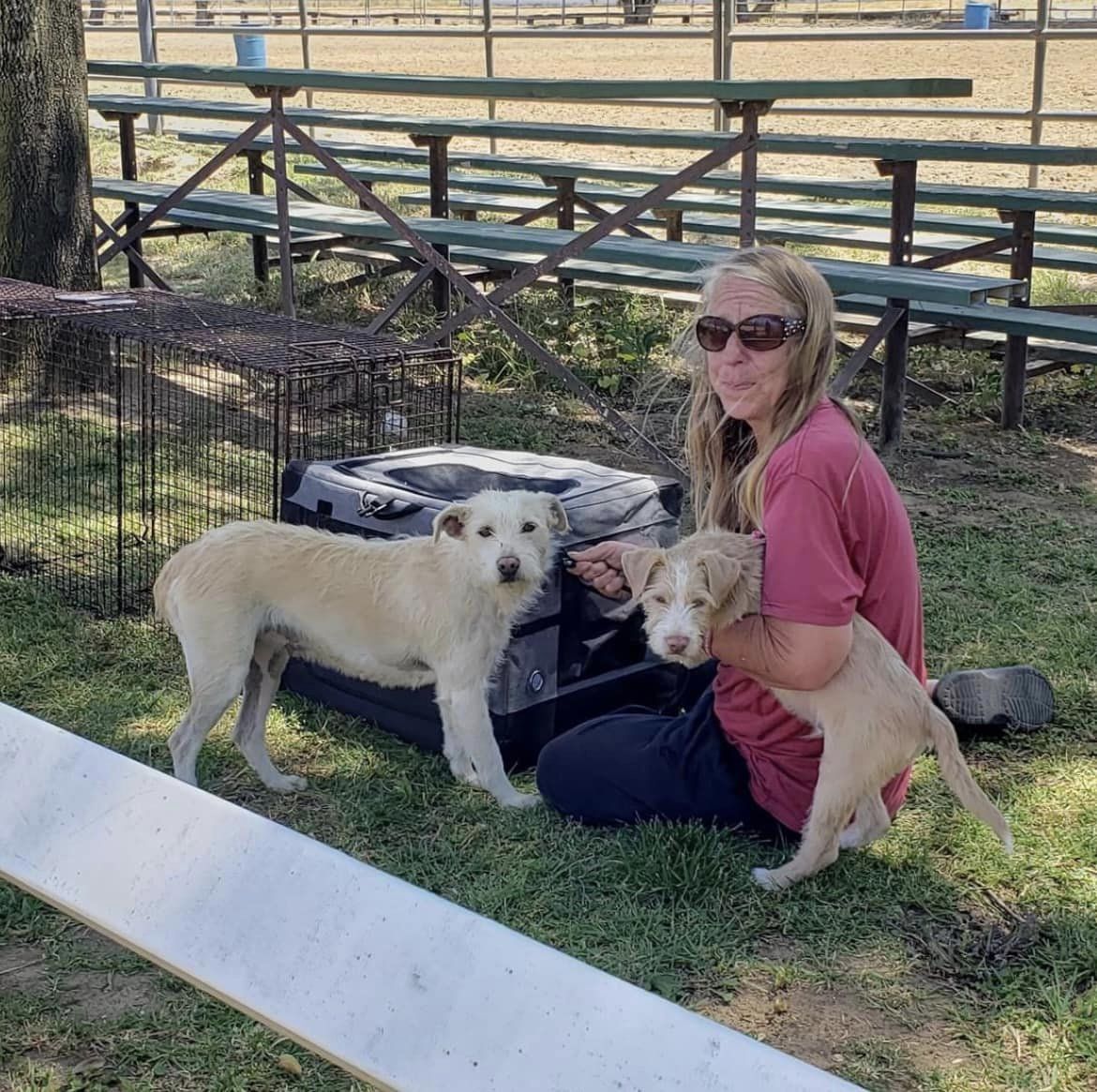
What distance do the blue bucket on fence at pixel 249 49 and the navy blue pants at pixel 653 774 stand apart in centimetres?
1373

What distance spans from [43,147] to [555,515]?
5.18 m

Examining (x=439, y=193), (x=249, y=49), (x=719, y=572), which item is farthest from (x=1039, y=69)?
(x=719, y=572)

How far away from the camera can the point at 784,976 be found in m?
3.01

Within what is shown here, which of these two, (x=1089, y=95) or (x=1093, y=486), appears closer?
(x=1093, y=486)

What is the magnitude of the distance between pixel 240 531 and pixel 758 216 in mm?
6493

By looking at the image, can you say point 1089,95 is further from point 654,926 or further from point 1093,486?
point 654,926

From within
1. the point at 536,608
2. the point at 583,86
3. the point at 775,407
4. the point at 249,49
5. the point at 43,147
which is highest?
the point at 249,49

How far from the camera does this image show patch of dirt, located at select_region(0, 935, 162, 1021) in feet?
9.52

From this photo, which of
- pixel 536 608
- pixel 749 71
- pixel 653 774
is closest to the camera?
pixel 653 774

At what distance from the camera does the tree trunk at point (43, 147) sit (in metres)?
7.61

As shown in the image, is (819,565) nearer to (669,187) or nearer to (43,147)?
(669,187)

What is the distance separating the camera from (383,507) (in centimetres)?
406

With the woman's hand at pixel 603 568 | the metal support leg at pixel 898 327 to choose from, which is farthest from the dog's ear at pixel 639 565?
the metal support leg at pixel 898 327

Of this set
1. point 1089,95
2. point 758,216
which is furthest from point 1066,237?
point 1089,95
